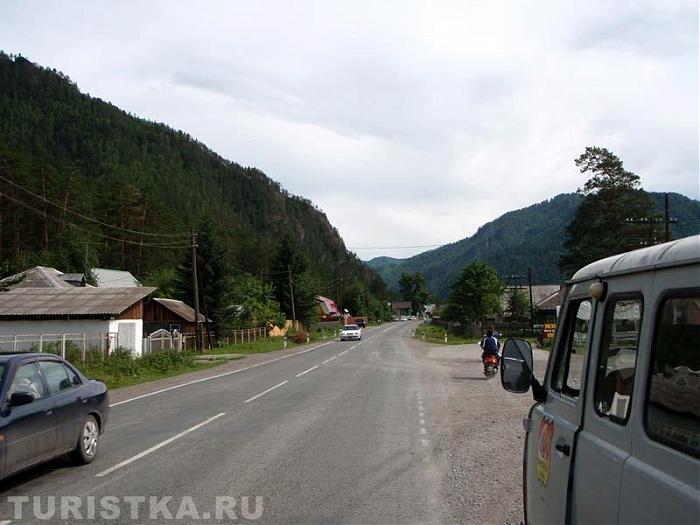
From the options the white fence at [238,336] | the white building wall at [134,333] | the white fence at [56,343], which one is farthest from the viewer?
the white fence at [238,336]

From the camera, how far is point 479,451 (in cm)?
948

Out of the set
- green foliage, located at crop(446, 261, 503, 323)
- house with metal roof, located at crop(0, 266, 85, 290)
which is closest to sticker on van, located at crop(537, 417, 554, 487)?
house with metal roof, located at crop(0, 266, 85, 290)

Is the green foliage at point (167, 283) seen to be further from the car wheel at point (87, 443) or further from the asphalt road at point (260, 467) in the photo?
the car wheel at point (87, 443)

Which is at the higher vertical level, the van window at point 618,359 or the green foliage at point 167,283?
the green foliage at point 167,283

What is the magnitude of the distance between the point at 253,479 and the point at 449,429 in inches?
188

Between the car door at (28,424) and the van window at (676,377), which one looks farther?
the car door at (28,424)

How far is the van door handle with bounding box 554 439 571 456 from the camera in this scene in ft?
10.5

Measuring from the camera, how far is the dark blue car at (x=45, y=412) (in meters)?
6.90

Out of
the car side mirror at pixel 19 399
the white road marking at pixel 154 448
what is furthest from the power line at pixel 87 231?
the car side mirror at pixel 19 399

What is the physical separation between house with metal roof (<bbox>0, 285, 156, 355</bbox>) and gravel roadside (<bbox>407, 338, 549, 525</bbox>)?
65.9 ft

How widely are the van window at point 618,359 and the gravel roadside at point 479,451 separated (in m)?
3.52

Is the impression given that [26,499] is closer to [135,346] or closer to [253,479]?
[253,479]

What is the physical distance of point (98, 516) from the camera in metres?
6.17

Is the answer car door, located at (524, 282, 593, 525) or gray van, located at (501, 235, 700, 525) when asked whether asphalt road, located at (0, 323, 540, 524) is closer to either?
car door, located at (524, 282, 593, 525)
